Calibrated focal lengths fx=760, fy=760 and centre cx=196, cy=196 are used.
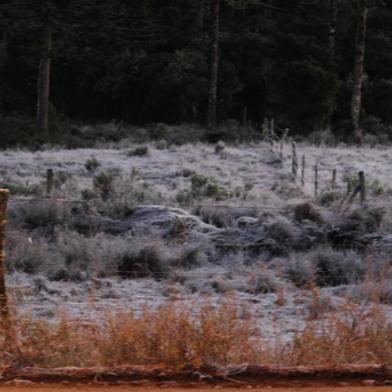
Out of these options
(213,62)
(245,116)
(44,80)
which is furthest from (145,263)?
(245,116)

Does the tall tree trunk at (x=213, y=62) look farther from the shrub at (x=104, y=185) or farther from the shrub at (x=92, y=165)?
the shrub at (x=104, y=185)

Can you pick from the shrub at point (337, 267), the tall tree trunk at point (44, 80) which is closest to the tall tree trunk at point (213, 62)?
the tall tree trunk at point (44, 80)

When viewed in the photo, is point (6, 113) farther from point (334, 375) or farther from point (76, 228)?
point (334, 375)

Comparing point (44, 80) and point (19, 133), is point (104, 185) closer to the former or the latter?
point (19, 133)

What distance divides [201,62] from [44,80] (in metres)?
9.32

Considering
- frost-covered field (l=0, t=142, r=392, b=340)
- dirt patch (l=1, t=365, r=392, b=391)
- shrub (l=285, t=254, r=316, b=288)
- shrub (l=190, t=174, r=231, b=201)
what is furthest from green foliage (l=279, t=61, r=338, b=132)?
dirt patch (l=1, t=365, r=392, b=391)

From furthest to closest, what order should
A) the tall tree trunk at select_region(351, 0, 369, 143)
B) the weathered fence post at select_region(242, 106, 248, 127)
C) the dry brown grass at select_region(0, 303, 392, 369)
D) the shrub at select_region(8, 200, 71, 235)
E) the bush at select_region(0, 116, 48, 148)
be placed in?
the weathered fence post at select_region(242, 106, 248, 127), the tall tree trunk at select_region(351, 0, 369, 143), the bush at select_region(0, 116, 48, 148), the shrub at select_region(8, 200, 71, 235), the dry brown grass at select_region(0, 303, 392, 369)

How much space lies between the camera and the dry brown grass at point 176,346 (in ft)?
17.9

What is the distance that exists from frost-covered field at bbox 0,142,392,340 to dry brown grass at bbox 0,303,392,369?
74 centimetres

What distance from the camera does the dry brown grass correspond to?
215 inches

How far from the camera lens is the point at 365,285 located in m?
8.23

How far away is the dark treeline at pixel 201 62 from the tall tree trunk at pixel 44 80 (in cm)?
4

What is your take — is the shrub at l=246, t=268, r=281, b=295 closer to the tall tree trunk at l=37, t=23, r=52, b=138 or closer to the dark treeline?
the dark treeline

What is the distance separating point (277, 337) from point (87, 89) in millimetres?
33784
